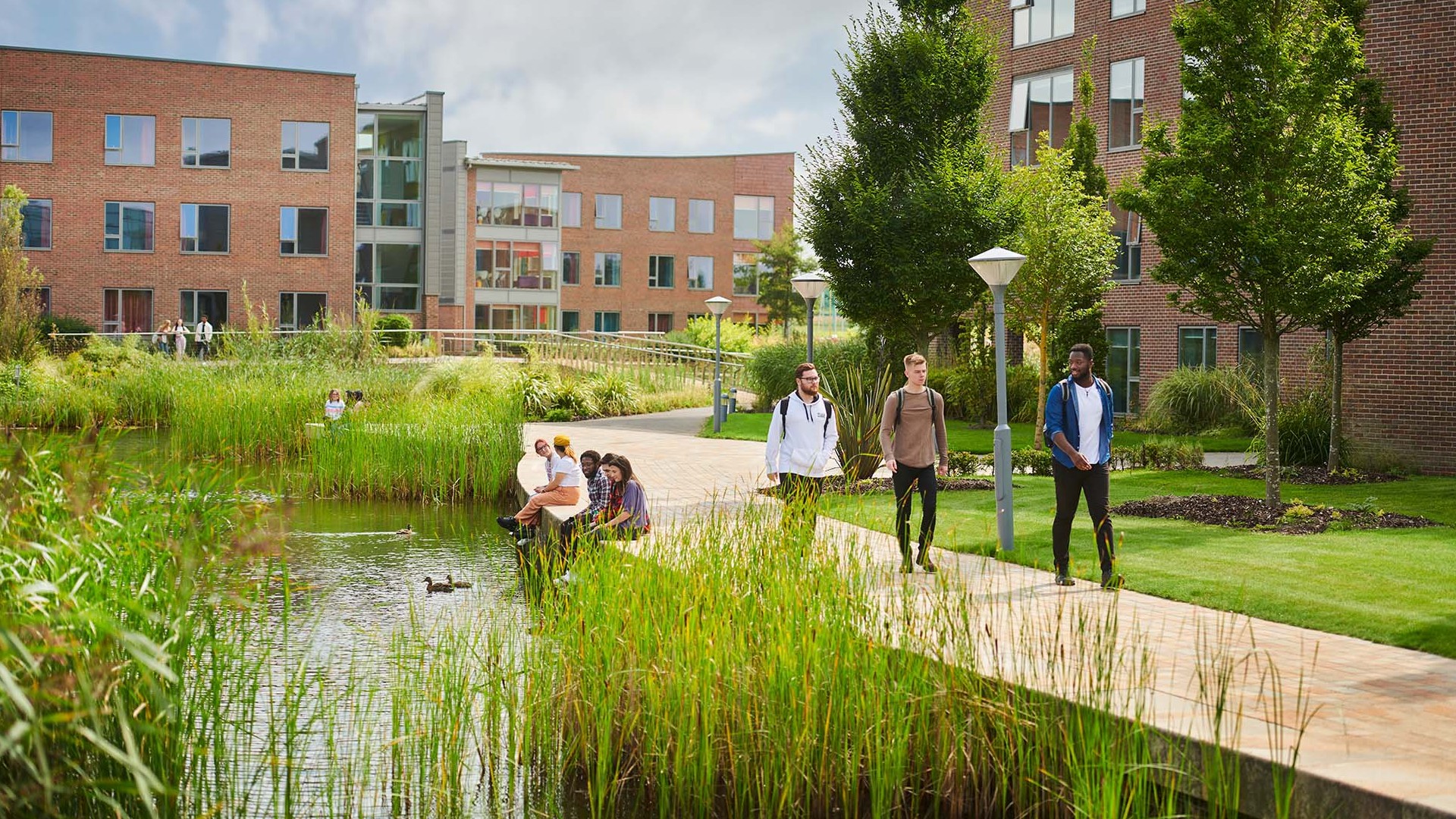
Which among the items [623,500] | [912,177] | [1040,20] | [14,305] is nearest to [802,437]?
[623,500]

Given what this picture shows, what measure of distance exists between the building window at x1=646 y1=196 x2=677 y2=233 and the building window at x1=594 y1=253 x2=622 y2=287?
236 cm

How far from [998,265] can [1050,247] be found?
11.5m

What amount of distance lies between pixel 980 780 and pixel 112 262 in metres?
42.1

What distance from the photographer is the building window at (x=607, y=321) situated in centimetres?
6222

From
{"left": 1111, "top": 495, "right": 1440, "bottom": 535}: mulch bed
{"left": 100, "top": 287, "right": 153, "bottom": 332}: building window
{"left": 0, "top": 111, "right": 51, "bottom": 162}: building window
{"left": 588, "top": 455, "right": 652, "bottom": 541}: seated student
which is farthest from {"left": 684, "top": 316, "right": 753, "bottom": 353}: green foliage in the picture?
{"left": 588, "top": 455, "right": 652, "bottom": 541}: seated student

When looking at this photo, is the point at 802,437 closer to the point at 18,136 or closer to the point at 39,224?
the point at 39,224

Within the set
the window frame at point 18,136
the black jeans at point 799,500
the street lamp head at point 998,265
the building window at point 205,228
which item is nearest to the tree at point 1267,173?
the street lamp head at point 998,265

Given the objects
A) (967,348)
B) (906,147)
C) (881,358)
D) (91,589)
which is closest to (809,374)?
(91,589)

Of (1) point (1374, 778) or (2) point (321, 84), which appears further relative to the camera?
(2) point (321, 84)

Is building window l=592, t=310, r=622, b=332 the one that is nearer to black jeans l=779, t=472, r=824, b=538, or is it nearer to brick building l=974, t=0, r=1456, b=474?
brick building l=974, t=0, r=1456, b=474

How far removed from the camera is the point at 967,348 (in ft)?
98.8

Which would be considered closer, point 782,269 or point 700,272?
point 782,269

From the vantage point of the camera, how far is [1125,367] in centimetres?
3061

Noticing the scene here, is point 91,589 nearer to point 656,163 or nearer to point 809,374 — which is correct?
point 809,374
